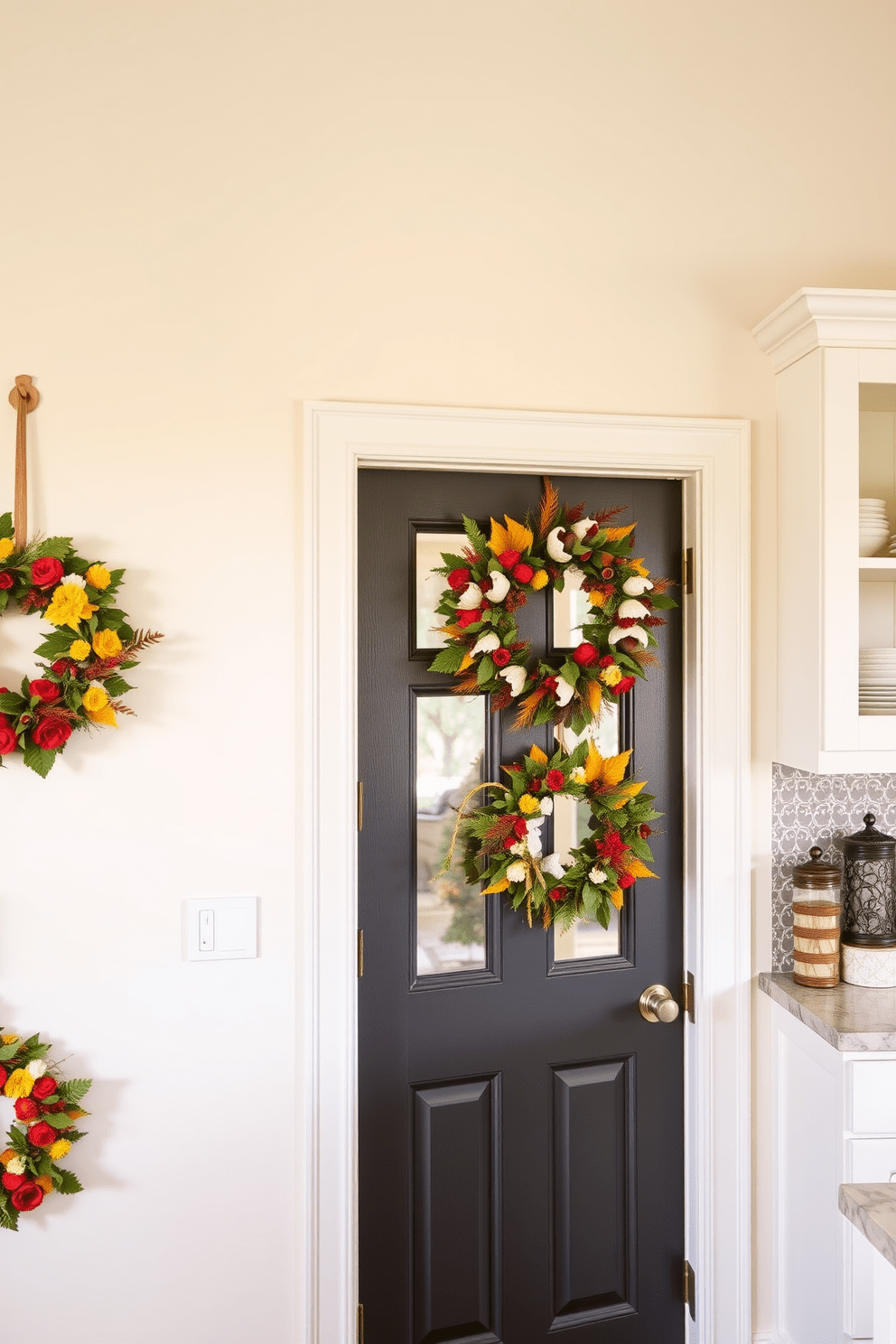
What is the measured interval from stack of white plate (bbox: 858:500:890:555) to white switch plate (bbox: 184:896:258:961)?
1.34 metres

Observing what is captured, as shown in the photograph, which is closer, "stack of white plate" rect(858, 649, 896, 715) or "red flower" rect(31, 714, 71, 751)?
"red flower" rect(31, 714, 71, 751)

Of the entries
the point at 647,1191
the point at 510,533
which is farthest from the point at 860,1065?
the point at 510,533

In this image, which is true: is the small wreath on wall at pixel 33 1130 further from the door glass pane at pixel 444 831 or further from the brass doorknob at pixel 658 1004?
the brass doorknob at pixel 658 1004

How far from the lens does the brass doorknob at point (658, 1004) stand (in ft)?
5.84

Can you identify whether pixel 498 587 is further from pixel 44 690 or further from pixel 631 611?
pixel 44 690

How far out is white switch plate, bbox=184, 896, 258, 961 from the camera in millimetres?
1636

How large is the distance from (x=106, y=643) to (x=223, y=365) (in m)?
0.57

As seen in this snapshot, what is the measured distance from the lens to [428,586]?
1.75 metres

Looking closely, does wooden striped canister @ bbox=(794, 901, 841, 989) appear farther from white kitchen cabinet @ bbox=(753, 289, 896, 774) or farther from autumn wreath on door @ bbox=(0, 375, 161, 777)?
autumn wreath on door @ bbox=(0, 375, 161, 777)

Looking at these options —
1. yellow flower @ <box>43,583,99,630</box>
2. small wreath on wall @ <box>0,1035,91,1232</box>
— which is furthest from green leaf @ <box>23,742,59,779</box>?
small wreath on wall @ <box>0,1035,91,1232</box>

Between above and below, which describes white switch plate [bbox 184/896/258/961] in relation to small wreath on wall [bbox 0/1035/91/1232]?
above

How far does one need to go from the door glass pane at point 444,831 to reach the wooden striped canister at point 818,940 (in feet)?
2.08

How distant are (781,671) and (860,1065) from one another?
738 mm

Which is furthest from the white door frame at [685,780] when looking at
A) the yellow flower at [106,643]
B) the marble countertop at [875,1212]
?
the marble countertop at [875,1212]
